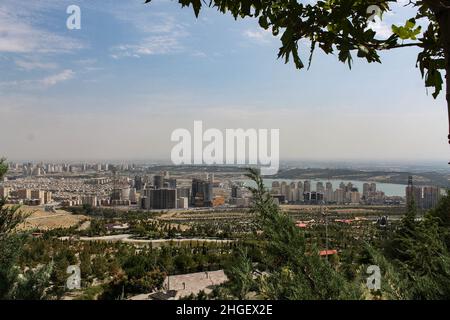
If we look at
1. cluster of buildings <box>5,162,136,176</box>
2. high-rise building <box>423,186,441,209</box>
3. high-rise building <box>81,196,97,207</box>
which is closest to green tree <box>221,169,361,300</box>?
high-rise building <box>423,186,441,209</box>

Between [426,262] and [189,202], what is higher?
[426,262]

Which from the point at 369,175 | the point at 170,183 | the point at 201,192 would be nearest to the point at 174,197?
the point at 201,192

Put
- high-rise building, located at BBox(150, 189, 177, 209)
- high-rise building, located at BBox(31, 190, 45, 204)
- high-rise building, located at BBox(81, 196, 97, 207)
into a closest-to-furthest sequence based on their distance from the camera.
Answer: high-rise building, located at BBox(31, 190, 45, 204) < high-rise building, located at BBox(150, 189, 177, 209) < high-rise building, located at BBox(81, 196, 97, 207)

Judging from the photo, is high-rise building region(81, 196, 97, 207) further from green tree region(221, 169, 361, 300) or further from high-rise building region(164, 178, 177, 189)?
green tree region(221, 169, 361, 300)

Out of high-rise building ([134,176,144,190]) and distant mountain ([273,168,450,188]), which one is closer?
distant mountain ([273,168,450,188])

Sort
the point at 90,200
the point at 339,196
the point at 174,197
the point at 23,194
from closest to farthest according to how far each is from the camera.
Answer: the point at 339,196, the point at 23,194, the point at 174,197, the point at 90,200

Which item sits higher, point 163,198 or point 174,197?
point 174,197

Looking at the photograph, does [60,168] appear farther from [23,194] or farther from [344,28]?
[344,28]

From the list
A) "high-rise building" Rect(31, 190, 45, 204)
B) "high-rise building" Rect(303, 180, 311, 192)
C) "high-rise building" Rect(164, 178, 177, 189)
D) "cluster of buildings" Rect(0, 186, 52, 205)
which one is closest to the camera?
"high-rise building" Rect(303, 180, 311, 192)

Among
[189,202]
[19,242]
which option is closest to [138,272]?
[19,242]
